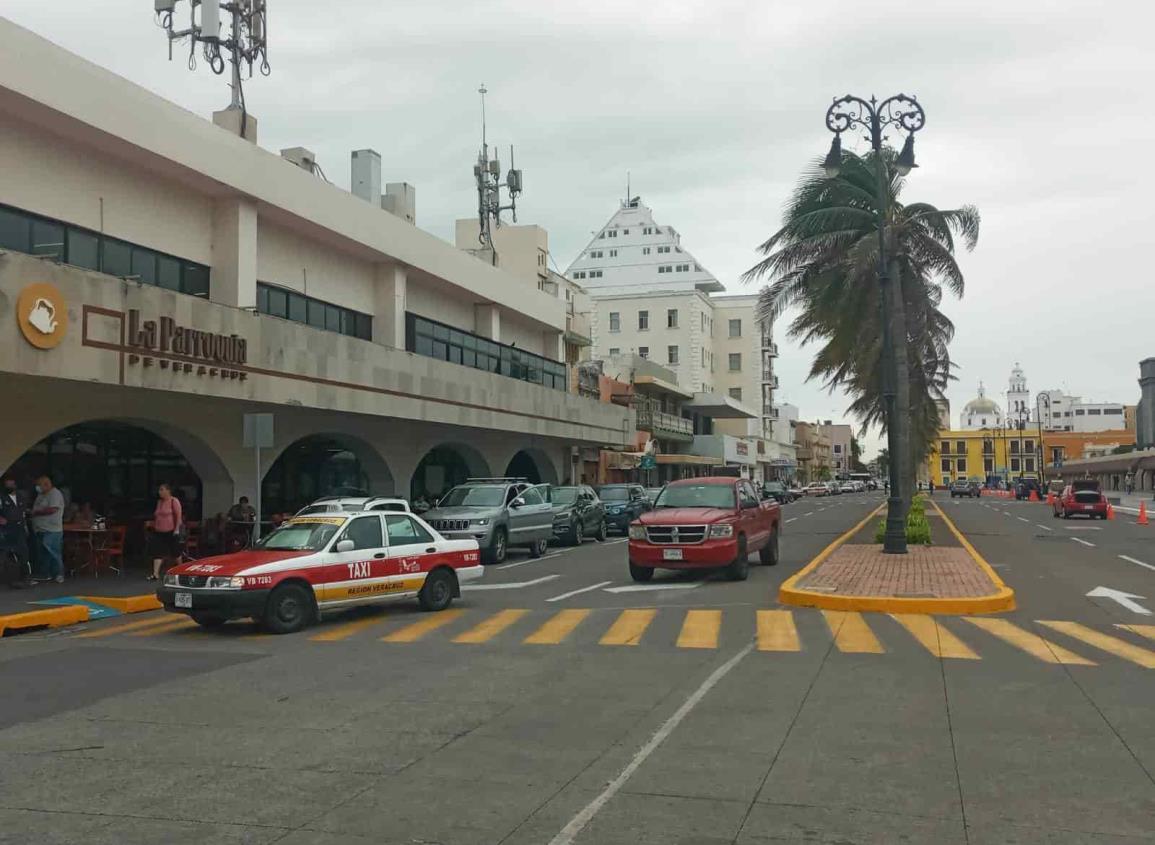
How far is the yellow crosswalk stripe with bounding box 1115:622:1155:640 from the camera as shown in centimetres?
1232

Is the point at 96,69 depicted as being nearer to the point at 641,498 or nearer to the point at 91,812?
the point at 91,812

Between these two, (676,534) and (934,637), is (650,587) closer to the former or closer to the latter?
(676,534)

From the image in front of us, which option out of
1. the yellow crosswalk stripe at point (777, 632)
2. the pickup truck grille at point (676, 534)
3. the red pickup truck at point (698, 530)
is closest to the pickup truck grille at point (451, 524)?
the red pickup truck at point (698, 530)

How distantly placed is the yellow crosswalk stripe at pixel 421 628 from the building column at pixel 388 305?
16493 millimetres

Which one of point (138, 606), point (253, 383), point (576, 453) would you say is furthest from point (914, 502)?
point (138, 606)

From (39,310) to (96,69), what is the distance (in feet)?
18.2

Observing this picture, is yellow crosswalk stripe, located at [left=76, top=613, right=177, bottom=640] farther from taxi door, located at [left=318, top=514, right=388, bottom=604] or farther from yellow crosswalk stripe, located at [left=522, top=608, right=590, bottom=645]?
yellow crosswalk stripe, located at [left=522, top=608, right=590, bottom=645]

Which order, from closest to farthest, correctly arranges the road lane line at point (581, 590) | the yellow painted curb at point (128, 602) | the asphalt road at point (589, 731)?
1. the asphalt road at point (589, 731)
2. the yellow painted curb at point (128, 602)
3. the road lane line at point (581, 590)

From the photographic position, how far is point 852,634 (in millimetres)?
12297

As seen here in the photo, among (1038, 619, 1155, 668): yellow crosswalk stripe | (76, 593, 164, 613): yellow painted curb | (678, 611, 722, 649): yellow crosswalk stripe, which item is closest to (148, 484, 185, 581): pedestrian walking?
(76, 593, 164, 613): yellow painted curb

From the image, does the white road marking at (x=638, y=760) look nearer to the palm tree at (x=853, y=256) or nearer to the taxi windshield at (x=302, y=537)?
the taxi windshield at (x=302, y=537)

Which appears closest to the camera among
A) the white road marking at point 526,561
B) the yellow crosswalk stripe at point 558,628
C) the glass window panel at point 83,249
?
the yellow crosswalk stripe at point 558,628

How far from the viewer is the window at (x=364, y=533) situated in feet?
46.2

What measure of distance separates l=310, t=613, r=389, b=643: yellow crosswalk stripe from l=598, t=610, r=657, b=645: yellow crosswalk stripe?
3.18 metres
